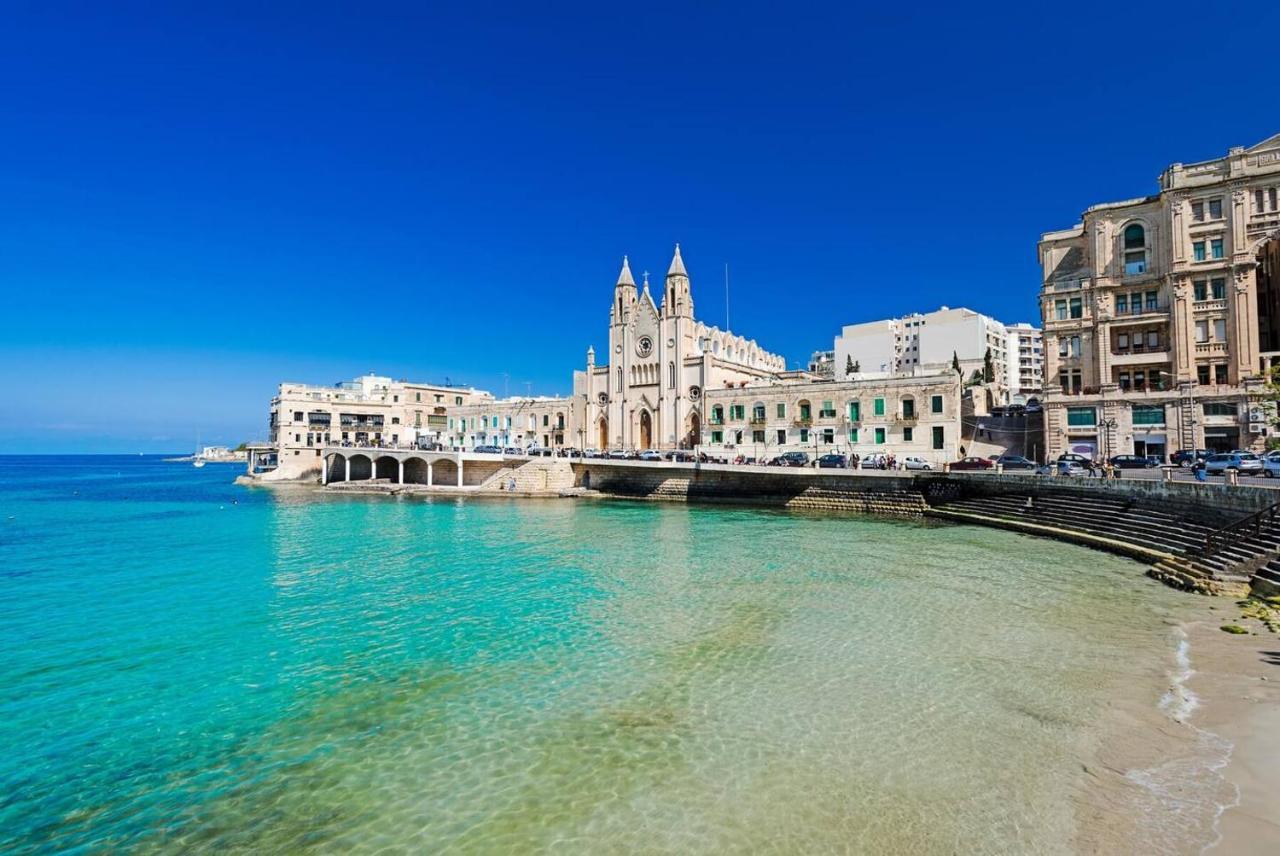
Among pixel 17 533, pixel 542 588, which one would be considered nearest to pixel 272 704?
pixel 542 588

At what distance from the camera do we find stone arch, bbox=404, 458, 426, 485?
66.6 m

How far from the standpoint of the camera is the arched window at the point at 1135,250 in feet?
144

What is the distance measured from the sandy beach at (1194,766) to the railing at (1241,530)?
307 inches

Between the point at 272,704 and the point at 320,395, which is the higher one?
the point at 320,395

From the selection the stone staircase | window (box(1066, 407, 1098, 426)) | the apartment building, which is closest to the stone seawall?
the stone staircase

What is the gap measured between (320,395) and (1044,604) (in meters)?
84.9

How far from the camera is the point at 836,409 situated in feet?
180

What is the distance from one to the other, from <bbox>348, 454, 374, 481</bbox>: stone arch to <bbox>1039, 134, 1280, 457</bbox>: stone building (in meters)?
66.6

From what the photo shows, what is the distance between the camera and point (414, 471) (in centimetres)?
6806

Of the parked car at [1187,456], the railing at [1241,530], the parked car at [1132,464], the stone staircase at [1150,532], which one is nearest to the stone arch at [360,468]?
the stone staircase at [1150,532]

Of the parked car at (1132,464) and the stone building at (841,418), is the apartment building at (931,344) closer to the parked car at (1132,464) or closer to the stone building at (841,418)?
the stone building at (841,418)

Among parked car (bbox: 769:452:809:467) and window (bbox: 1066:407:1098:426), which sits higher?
window (bbox: 1066:407:1098:426)

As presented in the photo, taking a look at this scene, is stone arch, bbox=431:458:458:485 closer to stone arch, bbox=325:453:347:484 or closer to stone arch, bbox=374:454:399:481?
stone arch, bbox=374:454:399:481

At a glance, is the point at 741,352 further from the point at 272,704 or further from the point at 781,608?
the point at 272,704
